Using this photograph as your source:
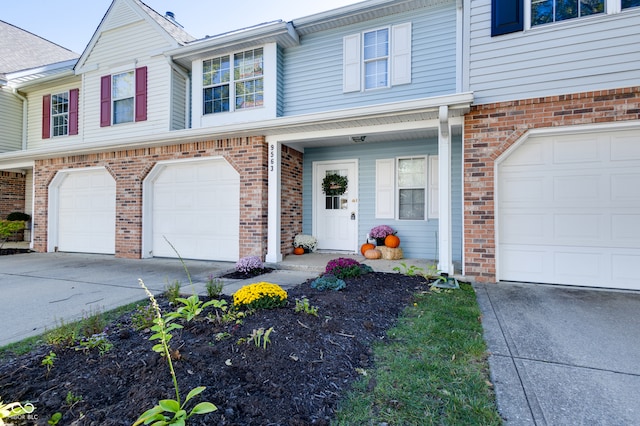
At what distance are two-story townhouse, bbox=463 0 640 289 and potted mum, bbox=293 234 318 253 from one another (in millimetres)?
3612

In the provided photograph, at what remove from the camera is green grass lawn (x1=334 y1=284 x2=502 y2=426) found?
5.93 feet

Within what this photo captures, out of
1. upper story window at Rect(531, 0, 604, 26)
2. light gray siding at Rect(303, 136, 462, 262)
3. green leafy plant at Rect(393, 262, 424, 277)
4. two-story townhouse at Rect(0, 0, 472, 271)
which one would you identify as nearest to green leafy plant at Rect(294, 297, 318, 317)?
green leafy plant at Rect(393, 262, 424, 277)

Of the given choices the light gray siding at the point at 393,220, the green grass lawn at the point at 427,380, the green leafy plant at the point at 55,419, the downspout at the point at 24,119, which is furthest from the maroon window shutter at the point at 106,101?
the green grass lawn at the point at 427,380

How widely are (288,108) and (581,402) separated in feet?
24.1

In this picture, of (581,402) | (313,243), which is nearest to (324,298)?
(581,402)

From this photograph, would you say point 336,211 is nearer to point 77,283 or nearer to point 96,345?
point 77,283

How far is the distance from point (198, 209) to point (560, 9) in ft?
24.9

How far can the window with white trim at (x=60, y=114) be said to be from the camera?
33.2 ft

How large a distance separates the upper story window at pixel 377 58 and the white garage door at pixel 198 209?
3418 millimetres

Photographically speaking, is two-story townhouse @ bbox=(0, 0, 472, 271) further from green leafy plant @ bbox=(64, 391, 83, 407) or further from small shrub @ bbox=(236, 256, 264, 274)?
green leafy plant @ bbox=(64, 391, 83, 407)

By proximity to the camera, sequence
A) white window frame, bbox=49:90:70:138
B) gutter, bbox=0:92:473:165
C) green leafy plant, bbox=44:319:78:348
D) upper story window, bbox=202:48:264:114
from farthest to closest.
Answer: white window frame, bbox=49:90:70:138
upper story window, bbox=202:48:264:114
gutter, bbox=0:92:473:165
green leafy plant, bbox=44:319:78:348

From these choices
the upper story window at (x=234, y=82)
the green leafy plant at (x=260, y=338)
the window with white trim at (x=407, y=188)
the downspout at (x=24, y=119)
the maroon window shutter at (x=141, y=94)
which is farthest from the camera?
the downspout at (x=24, y=119)

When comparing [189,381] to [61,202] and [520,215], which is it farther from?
[61,202]

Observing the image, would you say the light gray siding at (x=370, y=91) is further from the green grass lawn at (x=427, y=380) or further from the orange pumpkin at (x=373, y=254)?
the green grass lawn at (x=427, y=380)
